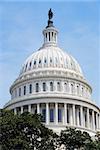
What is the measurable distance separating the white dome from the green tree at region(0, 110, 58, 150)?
47.2 meters

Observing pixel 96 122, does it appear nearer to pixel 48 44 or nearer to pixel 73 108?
pixel 73 108

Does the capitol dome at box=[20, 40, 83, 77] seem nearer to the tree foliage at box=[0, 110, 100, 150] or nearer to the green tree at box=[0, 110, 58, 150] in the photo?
the tree foliage at box=[0, 110, 100, 150]

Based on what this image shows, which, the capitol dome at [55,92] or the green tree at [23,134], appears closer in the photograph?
the green tree at [23,134]

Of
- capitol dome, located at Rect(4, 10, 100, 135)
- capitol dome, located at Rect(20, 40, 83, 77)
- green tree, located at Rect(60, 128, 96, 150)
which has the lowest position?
green tree, located at Rect(60, 128, 96, 150)

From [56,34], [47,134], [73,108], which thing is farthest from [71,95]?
[47,134]

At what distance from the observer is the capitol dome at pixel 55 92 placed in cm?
11469

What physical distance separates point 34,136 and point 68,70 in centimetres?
5048

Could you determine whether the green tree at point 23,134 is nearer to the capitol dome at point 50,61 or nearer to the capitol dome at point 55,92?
the capitol dome at point 55,92

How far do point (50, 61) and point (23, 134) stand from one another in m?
53.8

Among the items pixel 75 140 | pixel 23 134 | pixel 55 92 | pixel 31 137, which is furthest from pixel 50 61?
pixel 23 134

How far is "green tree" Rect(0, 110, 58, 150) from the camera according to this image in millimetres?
68188

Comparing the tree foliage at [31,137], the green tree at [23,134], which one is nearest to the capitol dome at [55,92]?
the tree foliage at [31,137]

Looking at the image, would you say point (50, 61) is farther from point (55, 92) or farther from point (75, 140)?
point (75, 140)

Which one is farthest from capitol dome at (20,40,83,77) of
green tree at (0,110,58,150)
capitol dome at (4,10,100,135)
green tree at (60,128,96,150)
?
green tree at (0,110,58,150)
